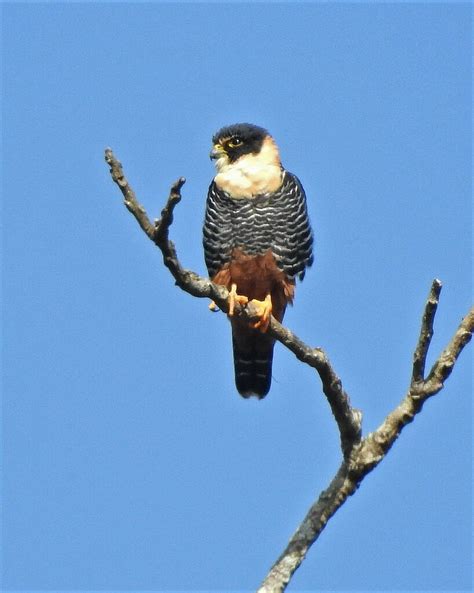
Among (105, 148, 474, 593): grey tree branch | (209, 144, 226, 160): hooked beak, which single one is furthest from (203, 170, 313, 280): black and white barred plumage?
(105, 148, 474, 593): grey tree branch

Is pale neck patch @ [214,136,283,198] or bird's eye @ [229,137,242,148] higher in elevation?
bird's eye @ [229,137,242,148]

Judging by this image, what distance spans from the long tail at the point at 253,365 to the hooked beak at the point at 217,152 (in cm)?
129

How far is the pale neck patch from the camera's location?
24.1 feet

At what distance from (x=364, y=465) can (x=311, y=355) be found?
668 mm

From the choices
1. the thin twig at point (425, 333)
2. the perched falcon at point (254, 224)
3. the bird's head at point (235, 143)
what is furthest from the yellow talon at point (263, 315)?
the bird's head at point (235, 143)

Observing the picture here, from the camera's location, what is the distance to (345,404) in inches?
220

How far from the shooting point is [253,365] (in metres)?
7.76

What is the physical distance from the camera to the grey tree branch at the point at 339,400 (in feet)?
16.4

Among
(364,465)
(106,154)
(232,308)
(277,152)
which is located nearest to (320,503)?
(364,465)

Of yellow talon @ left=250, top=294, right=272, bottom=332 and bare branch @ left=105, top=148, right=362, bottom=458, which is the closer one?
bare branch @ left=105, top=148, right=362, bottom=458

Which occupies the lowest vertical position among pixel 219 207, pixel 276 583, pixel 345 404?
pixel 276 583

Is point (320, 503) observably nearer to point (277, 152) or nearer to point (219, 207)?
point (219, 207)

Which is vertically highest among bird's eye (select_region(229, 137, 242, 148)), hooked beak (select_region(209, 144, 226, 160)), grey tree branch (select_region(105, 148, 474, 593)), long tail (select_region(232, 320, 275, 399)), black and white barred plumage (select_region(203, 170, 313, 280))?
bird's eye (select_region(229, 137, 242, 148))

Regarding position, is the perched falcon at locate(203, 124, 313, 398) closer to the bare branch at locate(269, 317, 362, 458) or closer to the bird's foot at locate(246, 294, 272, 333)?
the bird's foot at locate(246, 294, 272, 333)
